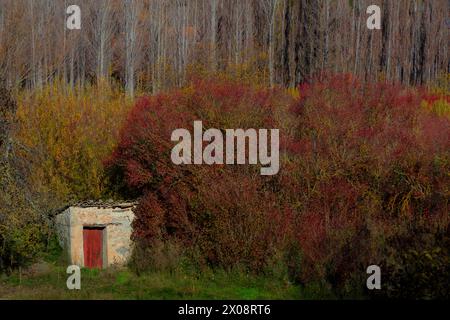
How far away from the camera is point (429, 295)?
12.0 meters

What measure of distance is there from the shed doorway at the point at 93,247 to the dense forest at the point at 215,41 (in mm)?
16404

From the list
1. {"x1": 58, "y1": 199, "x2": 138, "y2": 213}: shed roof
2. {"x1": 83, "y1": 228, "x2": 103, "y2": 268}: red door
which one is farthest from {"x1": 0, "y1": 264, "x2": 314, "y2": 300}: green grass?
{"x1": 58, "y1": 199, "x2": 138, "y2": 213}: shed roof

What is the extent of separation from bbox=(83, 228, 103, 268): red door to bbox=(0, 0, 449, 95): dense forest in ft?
53.9

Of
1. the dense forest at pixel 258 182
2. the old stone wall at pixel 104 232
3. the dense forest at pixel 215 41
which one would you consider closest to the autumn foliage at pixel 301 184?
the dense forest at pixel 258 182

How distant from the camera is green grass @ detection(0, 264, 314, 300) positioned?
13555mm

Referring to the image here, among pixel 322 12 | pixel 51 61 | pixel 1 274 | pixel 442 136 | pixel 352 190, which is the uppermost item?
pixel 322 12

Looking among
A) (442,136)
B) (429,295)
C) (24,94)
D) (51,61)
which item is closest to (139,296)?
(429,295)

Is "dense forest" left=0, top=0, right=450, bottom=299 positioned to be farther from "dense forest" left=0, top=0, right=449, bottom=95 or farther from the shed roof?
"dense forest" left=0, top=0, right=449, bottom=95

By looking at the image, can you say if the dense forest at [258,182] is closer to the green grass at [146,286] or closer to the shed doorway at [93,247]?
the green grass at [146,286]

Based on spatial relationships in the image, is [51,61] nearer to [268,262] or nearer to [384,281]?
[268,262]

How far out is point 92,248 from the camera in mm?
16984

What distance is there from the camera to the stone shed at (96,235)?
1686 centimetres

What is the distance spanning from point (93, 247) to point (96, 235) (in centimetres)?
37

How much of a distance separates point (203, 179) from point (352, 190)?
445 cm
